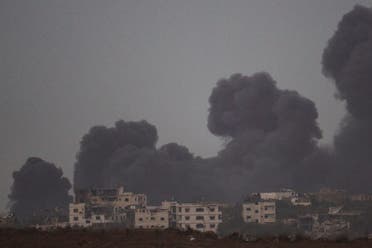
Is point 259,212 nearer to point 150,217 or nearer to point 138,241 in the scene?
point 150,217

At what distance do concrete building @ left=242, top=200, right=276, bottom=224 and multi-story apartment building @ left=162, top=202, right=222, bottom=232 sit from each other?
8.45 ft

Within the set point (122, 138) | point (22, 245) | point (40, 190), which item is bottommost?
point (22, 245)

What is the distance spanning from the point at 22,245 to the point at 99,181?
3082 inches

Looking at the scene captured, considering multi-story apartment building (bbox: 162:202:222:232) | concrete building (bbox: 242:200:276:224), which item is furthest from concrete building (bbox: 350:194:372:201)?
multi-story apartment building (bbox: 162:202:222:232)

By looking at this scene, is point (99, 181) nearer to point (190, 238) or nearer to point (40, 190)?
point (40, 190)

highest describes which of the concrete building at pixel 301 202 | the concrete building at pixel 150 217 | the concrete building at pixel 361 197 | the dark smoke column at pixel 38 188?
the dark smoke column at pixel 38 188

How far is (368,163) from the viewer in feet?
311

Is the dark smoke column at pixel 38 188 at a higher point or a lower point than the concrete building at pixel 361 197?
higher

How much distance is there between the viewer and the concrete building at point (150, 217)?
68.1m

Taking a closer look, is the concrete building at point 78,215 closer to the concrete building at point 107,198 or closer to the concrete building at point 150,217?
the concrete building at point 107,198

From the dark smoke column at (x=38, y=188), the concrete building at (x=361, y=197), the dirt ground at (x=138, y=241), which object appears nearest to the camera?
the dirt ground at (x=138, y=241)

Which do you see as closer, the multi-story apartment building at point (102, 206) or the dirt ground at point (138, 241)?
the dirt ground at point (138, 241)

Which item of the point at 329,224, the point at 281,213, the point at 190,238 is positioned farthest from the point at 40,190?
the point at 190,238

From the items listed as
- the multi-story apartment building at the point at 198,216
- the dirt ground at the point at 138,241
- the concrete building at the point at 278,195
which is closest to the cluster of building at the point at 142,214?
the multi-story apartment building at the point at 198,216
